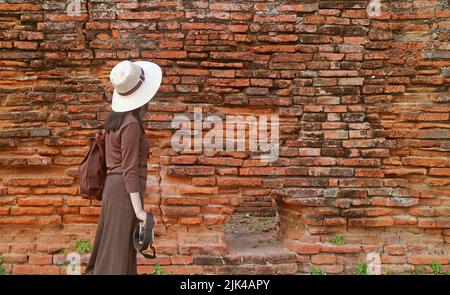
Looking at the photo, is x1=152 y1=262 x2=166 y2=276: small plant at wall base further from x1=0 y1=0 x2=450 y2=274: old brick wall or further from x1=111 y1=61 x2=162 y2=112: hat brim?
x1=111 y1=61 x2=162 y2=112: hat brim

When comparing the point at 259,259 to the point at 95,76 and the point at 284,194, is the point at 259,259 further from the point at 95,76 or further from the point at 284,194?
the point at 95,76

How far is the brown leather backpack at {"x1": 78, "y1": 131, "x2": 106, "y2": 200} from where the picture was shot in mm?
3252

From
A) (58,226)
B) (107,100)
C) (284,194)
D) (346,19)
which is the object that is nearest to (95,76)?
(107,100)

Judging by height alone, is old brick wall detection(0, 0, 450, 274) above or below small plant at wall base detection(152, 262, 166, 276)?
above

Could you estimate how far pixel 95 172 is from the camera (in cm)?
324

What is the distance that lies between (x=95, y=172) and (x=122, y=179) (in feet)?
0.87

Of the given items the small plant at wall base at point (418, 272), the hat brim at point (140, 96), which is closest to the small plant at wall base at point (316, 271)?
the small plant at wall base at point (418, 272)

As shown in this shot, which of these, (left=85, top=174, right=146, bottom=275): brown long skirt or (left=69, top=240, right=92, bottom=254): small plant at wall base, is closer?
(left=85, top=174, right=146, bottom=275): brown long skirt

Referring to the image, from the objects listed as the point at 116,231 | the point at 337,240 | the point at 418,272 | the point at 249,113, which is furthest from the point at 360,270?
the point at 116,231

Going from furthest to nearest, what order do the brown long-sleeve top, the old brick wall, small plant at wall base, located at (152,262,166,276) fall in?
the old brick wall < small plant at wall base, located at (152,262,166,276) < the brown long-sleeve top

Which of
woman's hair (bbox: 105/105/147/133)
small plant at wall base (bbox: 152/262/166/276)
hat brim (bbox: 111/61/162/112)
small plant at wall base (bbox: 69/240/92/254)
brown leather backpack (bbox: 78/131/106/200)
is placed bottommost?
small plant at wall base (bbox: 152/262/166/276)

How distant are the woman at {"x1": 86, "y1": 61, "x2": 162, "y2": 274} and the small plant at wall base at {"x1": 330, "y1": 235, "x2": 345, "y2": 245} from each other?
1.89 m

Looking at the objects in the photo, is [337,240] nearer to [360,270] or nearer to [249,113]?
[360,270]

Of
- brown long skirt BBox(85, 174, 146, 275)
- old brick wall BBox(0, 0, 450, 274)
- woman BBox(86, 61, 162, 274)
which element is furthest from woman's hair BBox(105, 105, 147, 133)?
old brick wall BBox(0, 0, 450, 274)
